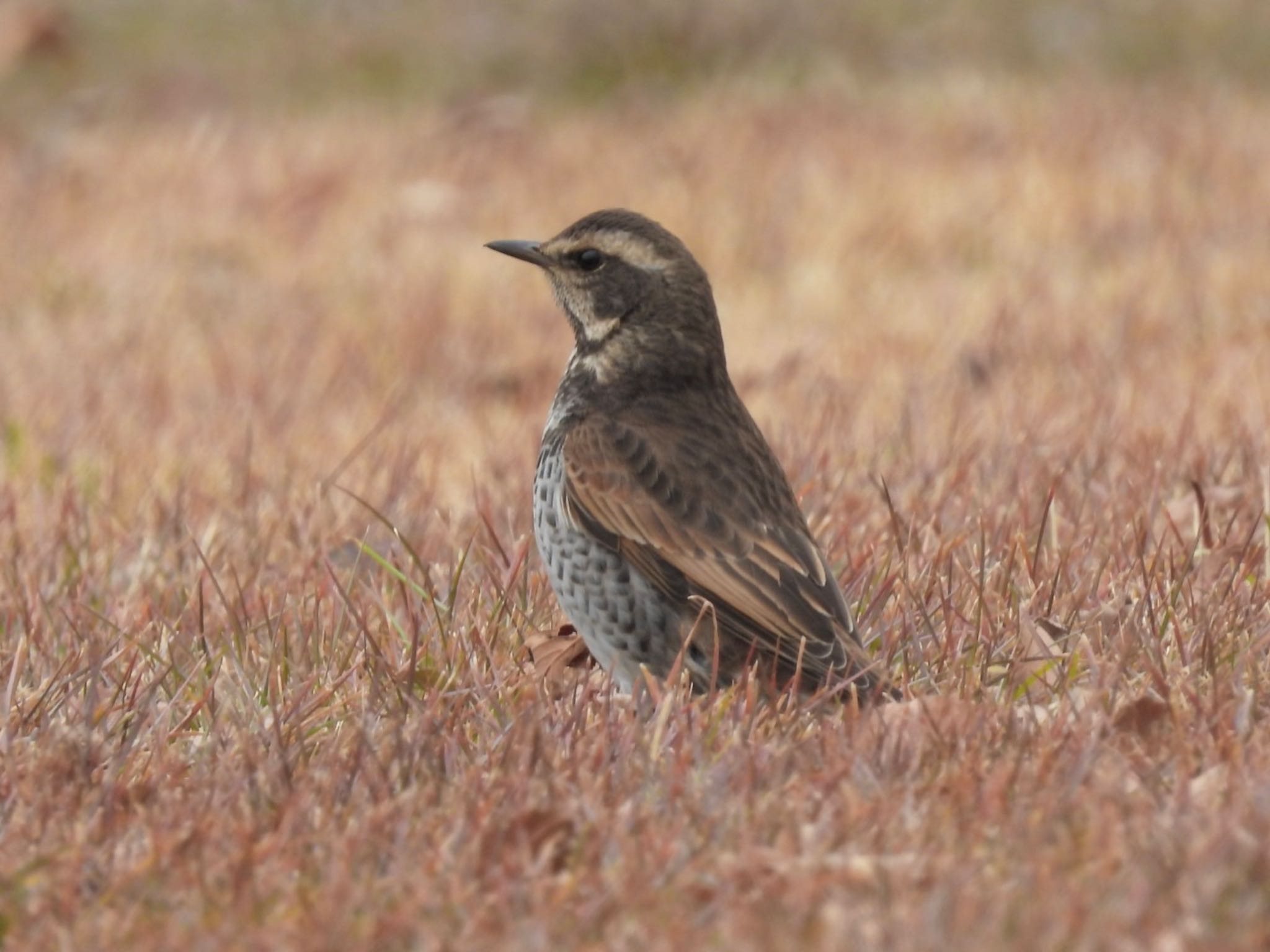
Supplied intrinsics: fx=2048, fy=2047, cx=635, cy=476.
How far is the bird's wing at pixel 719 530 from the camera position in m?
4.29

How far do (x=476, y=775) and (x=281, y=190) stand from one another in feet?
29.3

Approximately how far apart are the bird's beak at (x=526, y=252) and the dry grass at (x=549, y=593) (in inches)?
30.0

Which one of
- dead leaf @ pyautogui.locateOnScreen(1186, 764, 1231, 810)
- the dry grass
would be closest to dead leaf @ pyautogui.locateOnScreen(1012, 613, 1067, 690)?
the dry grass

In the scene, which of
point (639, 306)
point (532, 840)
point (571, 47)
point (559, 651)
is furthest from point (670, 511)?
point (571, 47)

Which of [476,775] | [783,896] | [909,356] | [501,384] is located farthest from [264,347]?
[783,896]

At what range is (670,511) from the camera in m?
4.53

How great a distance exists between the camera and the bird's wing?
4.29 m

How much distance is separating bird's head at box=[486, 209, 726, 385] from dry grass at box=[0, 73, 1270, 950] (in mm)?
560

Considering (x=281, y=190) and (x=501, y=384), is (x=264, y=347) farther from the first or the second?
(x=281, y=190)

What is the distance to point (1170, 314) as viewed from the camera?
9.16m

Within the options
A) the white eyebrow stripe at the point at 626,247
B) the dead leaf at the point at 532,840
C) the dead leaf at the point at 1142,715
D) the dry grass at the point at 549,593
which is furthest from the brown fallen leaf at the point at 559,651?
the dead leaf at the point at 1142,715

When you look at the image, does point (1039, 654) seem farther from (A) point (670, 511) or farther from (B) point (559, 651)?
(B) point (559, 651)

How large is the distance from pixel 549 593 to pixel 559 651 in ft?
1.25

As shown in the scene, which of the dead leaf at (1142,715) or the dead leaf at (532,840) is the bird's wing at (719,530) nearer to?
the dead leaf at (1142,715)
